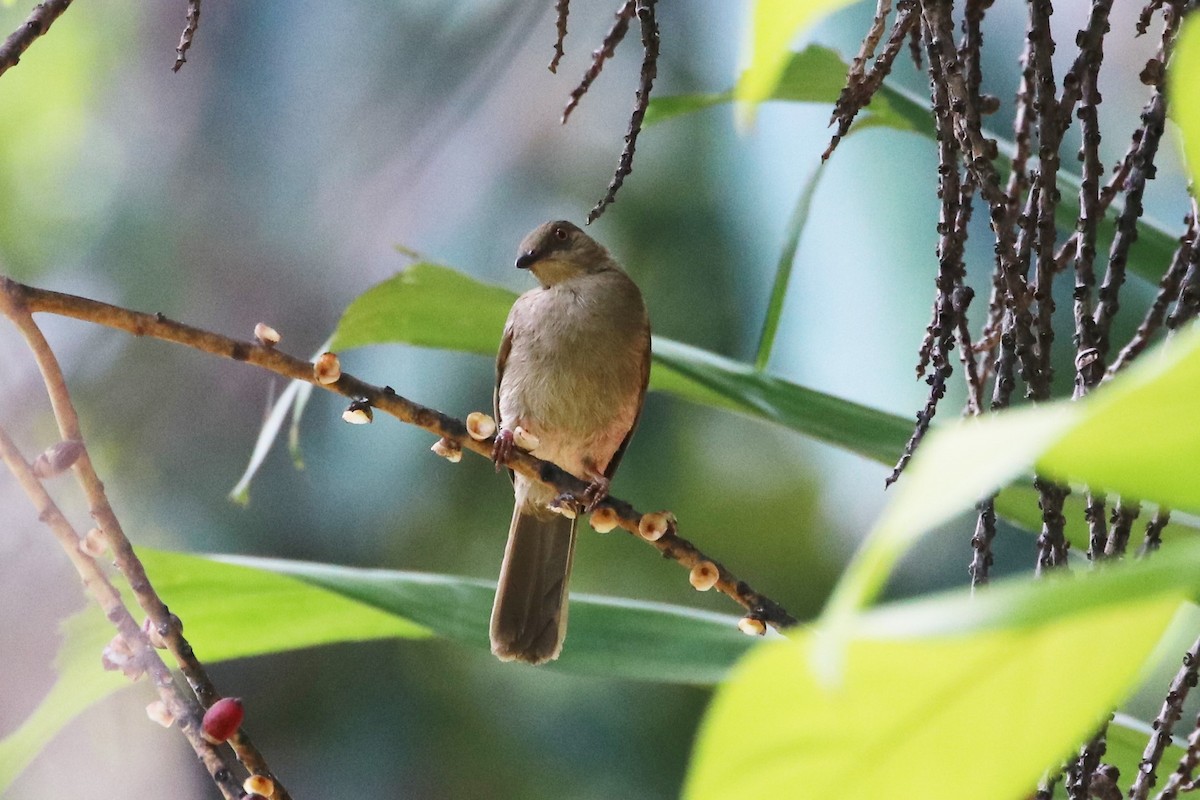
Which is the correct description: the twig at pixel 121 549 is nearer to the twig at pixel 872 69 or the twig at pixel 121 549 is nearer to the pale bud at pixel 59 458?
the pale bud at pixel 59 458

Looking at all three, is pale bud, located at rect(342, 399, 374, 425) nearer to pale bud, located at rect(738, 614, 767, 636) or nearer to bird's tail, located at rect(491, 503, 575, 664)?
pale bud, located at rect(738, 614, 767, 636)

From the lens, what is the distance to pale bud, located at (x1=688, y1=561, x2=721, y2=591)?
2.19 ft

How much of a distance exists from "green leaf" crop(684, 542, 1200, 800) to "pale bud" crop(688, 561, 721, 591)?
1.59 feet

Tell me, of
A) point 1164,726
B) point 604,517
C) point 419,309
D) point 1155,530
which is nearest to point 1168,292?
point 1155,530

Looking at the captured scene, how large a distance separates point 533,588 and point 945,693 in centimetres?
128

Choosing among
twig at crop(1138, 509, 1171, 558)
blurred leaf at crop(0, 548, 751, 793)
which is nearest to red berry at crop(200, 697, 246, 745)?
blurred leaf at crop(0, 548, 751, 793)

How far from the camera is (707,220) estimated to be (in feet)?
7.27

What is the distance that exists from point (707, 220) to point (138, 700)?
1.39 m

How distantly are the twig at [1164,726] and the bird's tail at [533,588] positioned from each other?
0.67 meters

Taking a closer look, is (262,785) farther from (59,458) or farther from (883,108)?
(883,108)

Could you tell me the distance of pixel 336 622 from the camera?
1.04 meters

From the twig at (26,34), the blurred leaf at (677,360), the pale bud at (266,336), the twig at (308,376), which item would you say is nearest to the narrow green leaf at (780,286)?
the blurred leaf at (677,360)

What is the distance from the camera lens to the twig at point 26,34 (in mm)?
593

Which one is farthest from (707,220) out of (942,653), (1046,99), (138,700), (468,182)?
(942,653)
